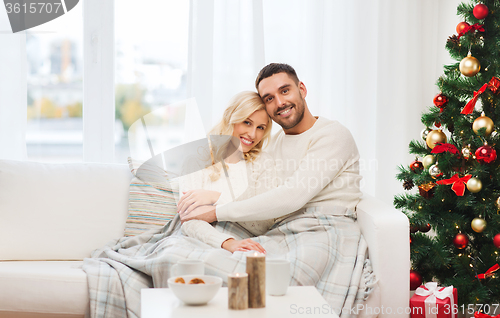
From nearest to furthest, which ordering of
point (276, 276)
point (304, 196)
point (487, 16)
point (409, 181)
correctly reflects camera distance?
point (276, 276) < point (304, 196) < point (487, 16) < point (409, 181)

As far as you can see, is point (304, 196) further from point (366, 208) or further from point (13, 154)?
point (13, 154)

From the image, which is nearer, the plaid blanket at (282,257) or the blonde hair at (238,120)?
the plaid blanket at (282,257)

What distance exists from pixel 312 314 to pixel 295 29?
2.03m

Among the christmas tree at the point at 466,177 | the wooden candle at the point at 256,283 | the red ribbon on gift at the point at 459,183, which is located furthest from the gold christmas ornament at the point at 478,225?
the wooden candle at the point at 256,283

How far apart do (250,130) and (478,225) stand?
104cm

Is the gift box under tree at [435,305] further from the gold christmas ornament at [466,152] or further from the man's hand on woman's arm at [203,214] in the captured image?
the man's hand on woman's arm at [203,214]

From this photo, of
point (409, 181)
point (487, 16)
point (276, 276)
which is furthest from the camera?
point (409, 181)

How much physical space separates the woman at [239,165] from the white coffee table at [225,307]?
0.73 metres

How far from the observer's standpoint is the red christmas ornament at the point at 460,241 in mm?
1997

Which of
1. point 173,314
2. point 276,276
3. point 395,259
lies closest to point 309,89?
point 395,259

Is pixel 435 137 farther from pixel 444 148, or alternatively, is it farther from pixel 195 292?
pixel 195 292

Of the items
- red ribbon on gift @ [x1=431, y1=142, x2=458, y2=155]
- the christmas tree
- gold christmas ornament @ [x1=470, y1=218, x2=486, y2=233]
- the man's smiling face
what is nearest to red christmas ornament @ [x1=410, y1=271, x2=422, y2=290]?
the christmas tree

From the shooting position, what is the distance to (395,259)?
5.54ft

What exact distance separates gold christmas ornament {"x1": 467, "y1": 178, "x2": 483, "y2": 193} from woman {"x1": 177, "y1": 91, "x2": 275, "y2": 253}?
82 cm
